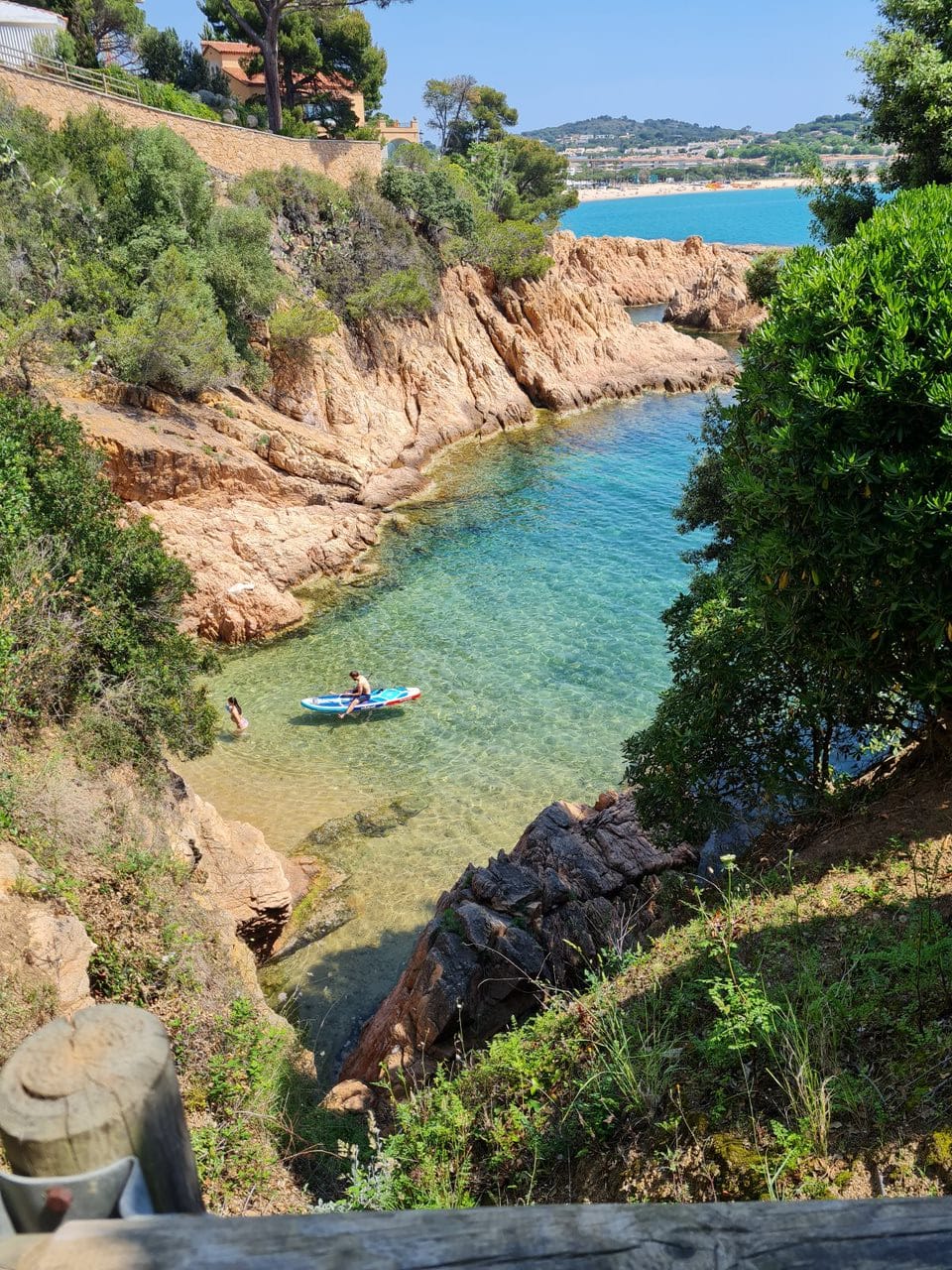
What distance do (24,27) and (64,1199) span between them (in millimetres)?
47641

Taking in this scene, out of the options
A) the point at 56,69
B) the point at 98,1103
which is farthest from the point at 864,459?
the point at 56,69

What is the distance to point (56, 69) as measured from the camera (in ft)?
107

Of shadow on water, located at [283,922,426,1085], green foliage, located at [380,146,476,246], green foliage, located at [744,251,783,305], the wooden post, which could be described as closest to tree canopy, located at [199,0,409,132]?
green foliage, located at [380,146,476,246]

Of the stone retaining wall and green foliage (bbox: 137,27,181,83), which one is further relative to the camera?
green foliage (bbox: 137,27,181,83)

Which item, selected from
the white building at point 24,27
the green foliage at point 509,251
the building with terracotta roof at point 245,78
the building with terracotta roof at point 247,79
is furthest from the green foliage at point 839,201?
the building with terracotta roof at point 245,78

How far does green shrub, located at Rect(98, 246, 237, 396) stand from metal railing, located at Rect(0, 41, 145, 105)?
11.3 metres

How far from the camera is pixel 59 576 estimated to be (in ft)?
40.5

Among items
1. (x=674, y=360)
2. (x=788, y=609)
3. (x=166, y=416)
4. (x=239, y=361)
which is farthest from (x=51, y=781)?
(x=674, y=360)

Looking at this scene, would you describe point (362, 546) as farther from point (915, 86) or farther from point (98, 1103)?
point (98, 1103)

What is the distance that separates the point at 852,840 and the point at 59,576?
10.8 meters

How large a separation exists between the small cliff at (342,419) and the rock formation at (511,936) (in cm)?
1197

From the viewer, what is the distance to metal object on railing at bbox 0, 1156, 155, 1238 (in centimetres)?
154

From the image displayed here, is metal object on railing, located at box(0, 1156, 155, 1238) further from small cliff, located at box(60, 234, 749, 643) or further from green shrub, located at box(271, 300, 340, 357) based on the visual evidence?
green shrub, located at box(271, 300, 340, 357)

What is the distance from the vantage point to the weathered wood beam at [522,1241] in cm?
138
